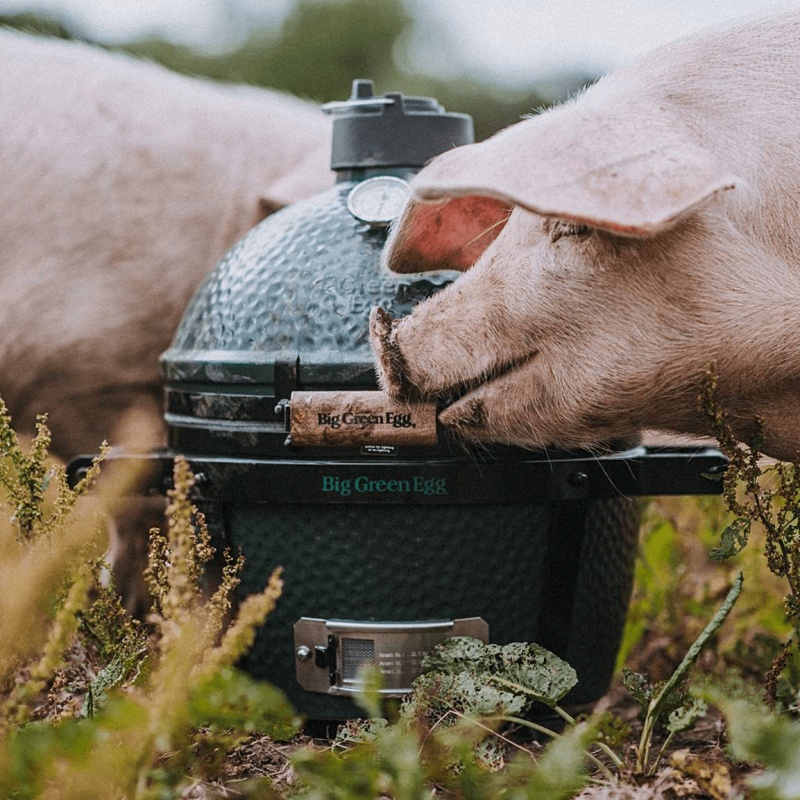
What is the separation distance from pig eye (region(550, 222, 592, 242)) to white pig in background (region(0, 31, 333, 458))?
1.41 meters

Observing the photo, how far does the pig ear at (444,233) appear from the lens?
1.57 m

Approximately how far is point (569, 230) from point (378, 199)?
415 mm

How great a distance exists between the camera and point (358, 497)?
5.00 ft

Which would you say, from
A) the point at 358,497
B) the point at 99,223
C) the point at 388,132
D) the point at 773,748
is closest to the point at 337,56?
the point at 99,223

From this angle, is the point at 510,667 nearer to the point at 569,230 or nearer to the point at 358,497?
the point at 358,497

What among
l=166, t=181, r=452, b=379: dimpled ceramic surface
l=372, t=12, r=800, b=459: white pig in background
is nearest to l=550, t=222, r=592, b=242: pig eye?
l=372, t=12, r=800, b=459: white pig in background

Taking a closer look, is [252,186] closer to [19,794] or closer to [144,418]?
[144,418]

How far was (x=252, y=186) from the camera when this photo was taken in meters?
3.05

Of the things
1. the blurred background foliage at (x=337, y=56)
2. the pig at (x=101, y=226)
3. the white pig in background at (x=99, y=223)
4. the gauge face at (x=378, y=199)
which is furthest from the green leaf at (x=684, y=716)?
the blurred background foliage at (x=337, y=56)

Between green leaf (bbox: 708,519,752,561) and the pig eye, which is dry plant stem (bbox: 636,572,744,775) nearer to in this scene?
green leaf (bbox: 708,519,752,561)

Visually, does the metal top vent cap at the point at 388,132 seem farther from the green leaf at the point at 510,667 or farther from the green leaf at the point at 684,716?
the green leaf at the point at 684,716

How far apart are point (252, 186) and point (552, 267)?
72.5 inches

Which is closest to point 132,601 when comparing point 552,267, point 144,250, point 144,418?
point 144,418

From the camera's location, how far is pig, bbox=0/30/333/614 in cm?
278
